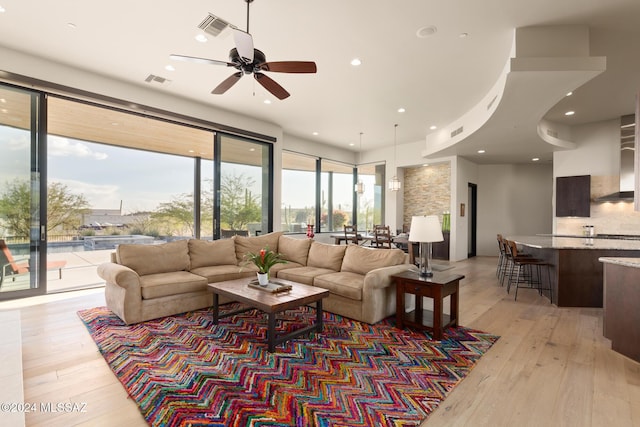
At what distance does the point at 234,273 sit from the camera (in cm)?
417

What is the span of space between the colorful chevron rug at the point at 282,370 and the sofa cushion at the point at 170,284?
0.32 m

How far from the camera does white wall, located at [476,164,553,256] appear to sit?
9102mm

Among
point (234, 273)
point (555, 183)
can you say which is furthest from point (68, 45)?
point (555, 183)

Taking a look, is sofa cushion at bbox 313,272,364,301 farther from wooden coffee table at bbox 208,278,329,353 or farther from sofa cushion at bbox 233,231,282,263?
sofa cushion at bbox 233,231,282,263

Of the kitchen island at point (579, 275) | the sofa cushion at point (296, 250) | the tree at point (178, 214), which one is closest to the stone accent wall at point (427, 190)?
the kitchen island at point (579, 275)

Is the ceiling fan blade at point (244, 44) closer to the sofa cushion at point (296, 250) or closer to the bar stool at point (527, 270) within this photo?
the sofa cushion at point (296, 250)

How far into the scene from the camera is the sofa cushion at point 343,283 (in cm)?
346

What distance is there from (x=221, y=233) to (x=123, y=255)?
2571 millimetres

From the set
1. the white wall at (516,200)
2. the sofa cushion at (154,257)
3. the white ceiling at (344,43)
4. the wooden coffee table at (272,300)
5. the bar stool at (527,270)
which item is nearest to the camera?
the wooden coffee table at (272,300)

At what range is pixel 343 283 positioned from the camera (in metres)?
3.61

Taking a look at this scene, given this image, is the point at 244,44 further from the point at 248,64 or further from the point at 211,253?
the point at 211,253

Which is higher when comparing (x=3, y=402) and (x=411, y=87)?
(x=411, y=87)

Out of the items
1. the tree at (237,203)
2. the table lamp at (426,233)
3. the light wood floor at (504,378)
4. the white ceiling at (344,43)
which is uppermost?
the white ceiling at (344,43)

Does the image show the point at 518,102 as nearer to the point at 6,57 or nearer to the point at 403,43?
the point at 403,43
